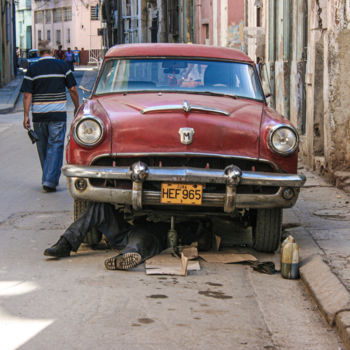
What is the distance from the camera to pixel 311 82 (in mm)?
11461

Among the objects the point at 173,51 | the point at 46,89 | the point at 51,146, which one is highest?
the point at 173,51

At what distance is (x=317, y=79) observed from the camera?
37.0 ft

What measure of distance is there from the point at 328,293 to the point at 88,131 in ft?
7.14

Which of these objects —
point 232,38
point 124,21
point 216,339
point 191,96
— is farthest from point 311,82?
point 124,21

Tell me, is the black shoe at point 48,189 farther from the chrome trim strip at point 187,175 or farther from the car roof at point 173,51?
the chrome trim strip at point 187,175

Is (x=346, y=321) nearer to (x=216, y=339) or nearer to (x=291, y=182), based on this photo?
(x=216, y=339)

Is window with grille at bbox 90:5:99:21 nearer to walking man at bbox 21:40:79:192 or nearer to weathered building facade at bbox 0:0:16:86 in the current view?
weathered building facade at bbox 0:0:16:86

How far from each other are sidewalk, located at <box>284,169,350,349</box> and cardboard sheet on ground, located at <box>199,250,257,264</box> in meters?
0.44

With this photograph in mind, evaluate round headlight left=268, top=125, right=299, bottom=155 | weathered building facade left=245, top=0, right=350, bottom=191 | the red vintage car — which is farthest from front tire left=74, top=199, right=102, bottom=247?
weathered building facade left=245, top=0, right=350, bottom=191

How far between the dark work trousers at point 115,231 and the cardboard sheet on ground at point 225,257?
0.37 metres

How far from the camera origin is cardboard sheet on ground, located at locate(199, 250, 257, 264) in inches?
245

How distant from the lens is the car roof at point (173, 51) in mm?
7465

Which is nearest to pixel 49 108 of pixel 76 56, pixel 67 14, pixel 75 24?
pixel 76 56

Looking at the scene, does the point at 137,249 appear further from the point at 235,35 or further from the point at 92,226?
the point at 235,35
